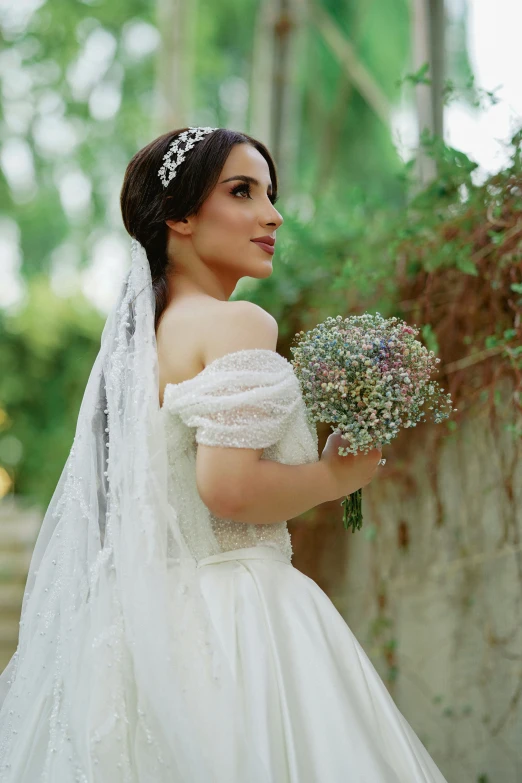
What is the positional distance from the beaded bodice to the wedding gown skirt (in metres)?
0.05

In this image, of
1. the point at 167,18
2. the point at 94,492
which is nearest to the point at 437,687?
the point at 94,492

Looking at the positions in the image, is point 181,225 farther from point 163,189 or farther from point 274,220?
point 274,220

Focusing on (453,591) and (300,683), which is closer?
(300,683)

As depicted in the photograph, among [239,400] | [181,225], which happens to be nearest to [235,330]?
[239,400]

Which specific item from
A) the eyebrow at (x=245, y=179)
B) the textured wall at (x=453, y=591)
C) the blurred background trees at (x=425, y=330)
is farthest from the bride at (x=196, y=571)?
the textured wall at (x=453, y=591)

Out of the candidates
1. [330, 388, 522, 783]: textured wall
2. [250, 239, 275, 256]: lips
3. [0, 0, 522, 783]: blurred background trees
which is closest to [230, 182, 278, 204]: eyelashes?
[250, 239, 275, 256]: lips

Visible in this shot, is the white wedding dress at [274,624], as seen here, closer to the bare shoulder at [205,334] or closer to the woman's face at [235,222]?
the bare shoulder at [205,334]

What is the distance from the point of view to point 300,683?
1.61m

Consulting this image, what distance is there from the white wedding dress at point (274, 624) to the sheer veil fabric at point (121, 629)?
0.04 m

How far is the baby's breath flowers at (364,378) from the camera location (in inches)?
66.2

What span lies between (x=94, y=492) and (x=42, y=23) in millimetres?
10079

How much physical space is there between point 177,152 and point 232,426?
73cm

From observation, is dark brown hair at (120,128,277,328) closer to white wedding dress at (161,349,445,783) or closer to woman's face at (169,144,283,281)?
woman's face at (169,144,283,281)

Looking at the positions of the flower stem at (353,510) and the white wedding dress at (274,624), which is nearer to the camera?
the white wedding dress at (274,624)
